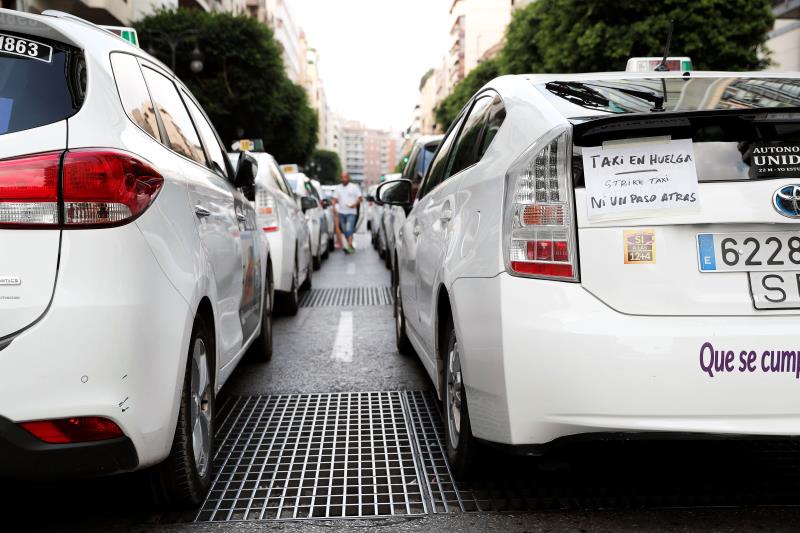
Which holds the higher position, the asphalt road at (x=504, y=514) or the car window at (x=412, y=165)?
the car window at (x=412, y=165)

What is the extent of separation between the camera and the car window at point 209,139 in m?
4.36

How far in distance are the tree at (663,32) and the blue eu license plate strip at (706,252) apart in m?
21.7

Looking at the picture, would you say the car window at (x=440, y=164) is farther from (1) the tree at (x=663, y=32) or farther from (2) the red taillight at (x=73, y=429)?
(1) the tree at (x=663, y=32)

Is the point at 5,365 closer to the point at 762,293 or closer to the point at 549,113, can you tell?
the point at 549,113

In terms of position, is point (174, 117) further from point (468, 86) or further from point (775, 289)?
point (468, 86)

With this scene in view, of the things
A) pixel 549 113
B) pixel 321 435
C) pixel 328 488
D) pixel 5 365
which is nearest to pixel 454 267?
pixel 549 113

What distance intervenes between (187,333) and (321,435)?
4.87ft

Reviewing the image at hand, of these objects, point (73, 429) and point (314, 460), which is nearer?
point (73, 429)

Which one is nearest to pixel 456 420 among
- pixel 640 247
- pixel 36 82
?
pixel 640 247

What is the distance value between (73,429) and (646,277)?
1756 millimetres

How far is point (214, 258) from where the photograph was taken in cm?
354

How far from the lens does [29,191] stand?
2367 millimetres

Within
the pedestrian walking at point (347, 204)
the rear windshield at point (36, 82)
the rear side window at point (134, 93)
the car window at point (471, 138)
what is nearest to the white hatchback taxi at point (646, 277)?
the car window at point (471, 138)

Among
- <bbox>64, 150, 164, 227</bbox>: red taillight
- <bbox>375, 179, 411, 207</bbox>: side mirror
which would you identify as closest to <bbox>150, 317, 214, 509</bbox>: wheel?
<bbox>64, 150, 164, 227</bbox>: red taillight
